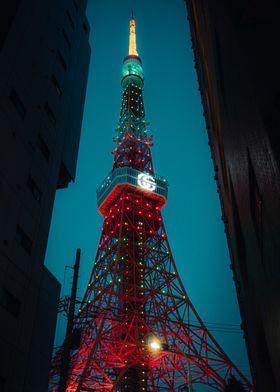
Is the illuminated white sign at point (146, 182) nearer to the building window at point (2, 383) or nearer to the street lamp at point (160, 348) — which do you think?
the street lamp at point (160, 348)

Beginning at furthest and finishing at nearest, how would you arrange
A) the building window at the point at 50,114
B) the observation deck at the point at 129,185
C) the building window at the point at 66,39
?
the observation deck at the point at 129,185 < the building window at the point at 66,39 < the building window at the point at 50,114

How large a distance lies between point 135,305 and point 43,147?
64.1 feet

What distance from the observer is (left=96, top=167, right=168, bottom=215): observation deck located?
41.5m

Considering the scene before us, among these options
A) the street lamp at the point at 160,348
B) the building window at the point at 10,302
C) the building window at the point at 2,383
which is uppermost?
the street lamp at the point at 160,348

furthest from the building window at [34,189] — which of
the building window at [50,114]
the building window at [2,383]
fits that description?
the building window at [2,383]

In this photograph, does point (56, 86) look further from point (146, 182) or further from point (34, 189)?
point (146, 182)

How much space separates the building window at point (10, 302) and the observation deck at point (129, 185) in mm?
28629

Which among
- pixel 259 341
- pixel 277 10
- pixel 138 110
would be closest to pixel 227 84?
pixel 277 10

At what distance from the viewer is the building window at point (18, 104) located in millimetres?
14695

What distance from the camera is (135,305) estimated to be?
31844 mm

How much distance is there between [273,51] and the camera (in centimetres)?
377

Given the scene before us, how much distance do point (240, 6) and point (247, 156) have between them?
1958mm

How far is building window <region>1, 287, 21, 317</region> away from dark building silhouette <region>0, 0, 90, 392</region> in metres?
0.03

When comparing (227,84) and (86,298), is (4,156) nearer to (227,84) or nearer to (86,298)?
(227,84)
